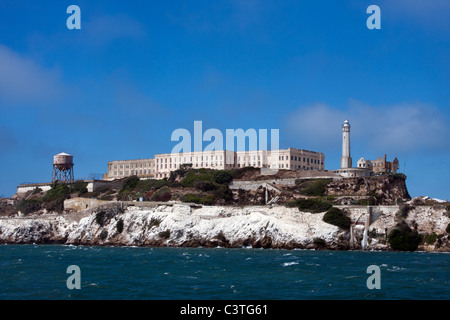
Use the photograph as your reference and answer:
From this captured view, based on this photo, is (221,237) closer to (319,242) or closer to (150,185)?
(319,242)

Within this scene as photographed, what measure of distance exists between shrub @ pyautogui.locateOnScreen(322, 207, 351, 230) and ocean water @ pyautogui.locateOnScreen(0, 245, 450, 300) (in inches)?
522

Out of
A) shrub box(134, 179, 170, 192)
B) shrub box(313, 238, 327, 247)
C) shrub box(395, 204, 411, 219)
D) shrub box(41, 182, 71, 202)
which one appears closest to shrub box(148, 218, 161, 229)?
shrub box(313, 238, 327, 247)

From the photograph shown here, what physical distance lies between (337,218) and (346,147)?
1531 inches

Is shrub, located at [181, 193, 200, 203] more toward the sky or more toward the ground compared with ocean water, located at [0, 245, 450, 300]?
more toward the sky

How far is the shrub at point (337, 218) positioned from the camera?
66.0 metres

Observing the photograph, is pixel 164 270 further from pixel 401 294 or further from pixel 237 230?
pixel 237 230

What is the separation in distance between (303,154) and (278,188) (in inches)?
1040

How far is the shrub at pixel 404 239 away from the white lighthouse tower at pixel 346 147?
3850 cm

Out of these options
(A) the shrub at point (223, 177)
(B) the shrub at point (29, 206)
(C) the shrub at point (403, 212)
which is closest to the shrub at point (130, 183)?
(B) the shrub at point (29, 206)

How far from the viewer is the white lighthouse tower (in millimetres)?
102162

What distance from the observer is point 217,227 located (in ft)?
231

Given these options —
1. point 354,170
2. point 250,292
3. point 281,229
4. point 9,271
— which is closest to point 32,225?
point 281,229

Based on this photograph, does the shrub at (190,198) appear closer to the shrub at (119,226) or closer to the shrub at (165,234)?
the shrub at (119,226)

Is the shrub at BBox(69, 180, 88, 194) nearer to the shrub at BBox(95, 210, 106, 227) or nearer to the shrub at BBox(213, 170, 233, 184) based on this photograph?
the shrub at BBox(213, 170, 233, 184)
